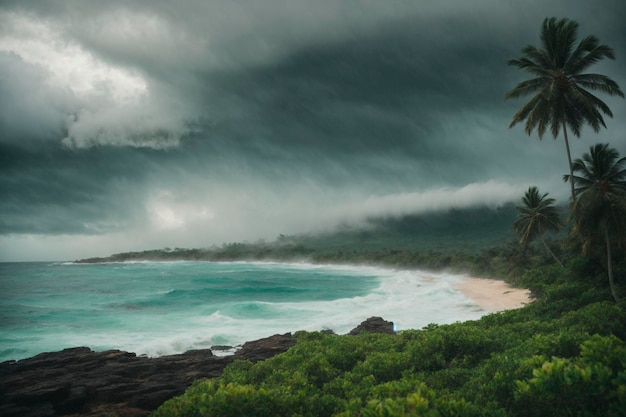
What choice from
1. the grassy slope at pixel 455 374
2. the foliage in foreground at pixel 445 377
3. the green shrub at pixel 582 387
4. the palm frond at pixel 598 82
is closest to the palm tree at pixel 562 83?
the palm frond at pixel 598 82

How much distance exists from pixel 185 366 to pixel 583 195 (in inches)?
740

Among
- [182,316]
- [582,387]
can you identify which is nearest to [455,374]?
[582,387]

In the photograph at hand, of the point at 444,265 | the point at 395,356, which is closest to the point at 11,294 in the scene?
the point at 395,356

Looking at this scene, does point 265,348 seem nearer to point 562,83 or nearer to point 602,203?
point 602,203

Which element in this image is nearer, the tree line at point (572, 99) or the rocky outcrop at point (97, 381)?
the rocky outcrop at point (97, 381)

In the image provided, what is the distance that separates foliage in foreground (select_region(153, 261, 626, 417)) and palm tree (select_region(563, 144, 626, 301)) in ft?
21.4

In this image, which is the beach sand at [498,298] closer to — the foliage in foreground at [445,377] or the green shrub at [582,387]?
the foliage in foreground at [445,377]

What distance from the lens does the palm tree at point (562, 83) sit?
21.7m

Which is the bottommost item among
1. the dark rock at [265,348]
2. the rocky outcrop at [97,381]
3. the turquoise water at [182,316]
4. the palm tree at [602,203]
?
the turquoise water at [182,316]

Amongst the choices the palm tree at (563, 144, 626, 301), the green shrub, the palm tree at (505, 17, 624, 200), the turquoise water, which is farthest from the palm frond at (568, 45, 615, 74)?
the green shrub

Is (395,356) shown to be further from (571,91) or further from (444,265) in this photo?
(444,265)

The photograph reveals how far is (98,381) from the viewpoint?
1176 cm

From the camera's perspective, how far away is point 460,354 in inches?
412

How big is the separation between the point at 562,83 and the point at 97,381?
27.0m
